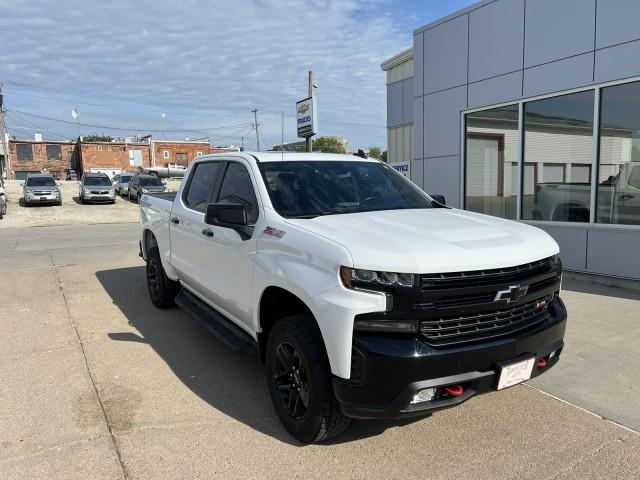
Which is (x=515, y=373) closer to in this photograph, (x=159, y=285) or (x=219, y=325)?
(x=219, y=325)

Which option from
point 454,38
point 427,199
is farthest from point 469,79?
point 427,199

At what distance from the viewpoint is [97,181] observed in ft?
95.3

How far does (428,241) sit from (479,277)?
0.35 m

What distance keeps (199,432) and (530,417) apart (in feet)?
7.62

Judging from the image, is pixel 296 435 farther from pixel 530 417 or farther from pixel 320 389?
pixel 530 417

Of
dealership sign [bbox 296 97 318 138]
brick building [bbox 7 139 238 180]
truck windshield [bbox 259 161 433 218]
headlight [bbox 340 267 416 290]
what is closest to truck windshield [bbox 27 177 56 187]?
dealership sign [bbox 296 97 318 138]

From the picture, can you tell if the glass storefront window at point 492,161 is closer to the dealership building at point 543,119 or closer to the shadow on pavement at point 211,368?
the dealership building at point 543,119

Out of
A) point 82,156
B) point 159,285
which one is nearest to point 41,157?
point 82,156

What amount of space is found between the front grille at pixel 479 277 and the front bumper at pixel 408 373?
1.08 feet

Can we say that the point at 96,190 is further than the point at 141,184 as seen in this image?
No

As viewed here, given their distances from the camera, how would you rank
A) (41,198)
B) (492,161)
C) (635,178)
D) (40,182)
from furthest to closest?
(40,182) < (41,198) < (492,161) < (635,178)

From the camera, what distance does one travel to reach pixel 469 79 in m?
9.62

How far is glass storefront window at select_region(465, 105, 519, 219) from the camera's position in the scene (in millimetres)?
9172

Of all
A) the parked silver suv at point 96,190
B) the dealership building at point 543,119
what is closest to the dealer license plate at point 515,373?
the dealership building at point 543,119
